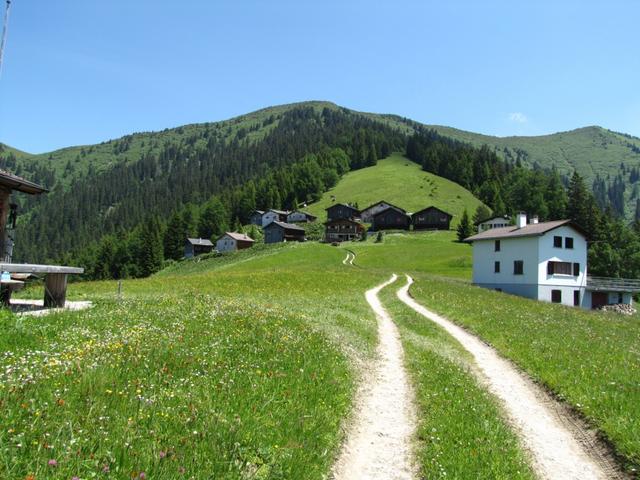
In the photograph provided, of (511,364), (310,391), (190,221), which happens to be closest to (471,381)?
(511,364)

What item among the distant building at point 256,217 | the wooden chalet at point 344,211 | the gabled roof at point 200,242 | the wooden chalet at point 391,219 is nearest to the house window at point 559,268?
the wooden chalet at point 391,219

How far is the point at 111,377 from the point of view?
7805 mm

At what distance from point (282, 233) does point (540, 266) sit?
9711 centimetres

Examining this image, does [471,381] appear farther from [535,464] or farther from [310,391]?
[310,391]

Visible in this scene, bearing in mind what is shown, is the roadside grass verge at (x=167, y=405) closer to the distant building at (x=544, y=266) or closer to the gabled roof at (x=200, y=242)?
the distant building at (x=544, y=266)

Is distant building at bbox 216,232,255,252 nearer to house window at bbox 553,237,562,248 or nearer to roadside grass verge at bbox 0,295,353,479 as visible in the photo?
house window at bbox 553,237,562,248

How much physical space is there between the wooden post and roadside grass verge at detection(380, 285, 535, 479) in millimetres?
14649

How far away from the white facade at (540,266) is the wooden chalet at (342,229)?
75.2 metres

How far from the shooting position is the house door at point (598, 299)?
2616 inches

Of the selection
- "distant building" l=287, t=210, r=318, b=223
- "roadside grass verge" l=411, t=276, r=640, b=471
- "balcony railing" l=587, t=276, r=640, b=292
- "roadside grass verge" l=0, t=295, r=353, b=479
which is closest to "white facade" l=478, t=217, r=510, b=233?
"distant building" l=287, t=210, r=318, b=223

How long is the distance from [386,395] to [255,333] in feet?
15.1

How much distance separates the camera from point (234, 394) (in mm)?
8234

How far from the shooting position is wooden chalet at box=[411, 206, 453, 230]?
145 meters

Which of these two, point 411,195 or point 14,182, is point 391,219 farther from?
point 14,182
